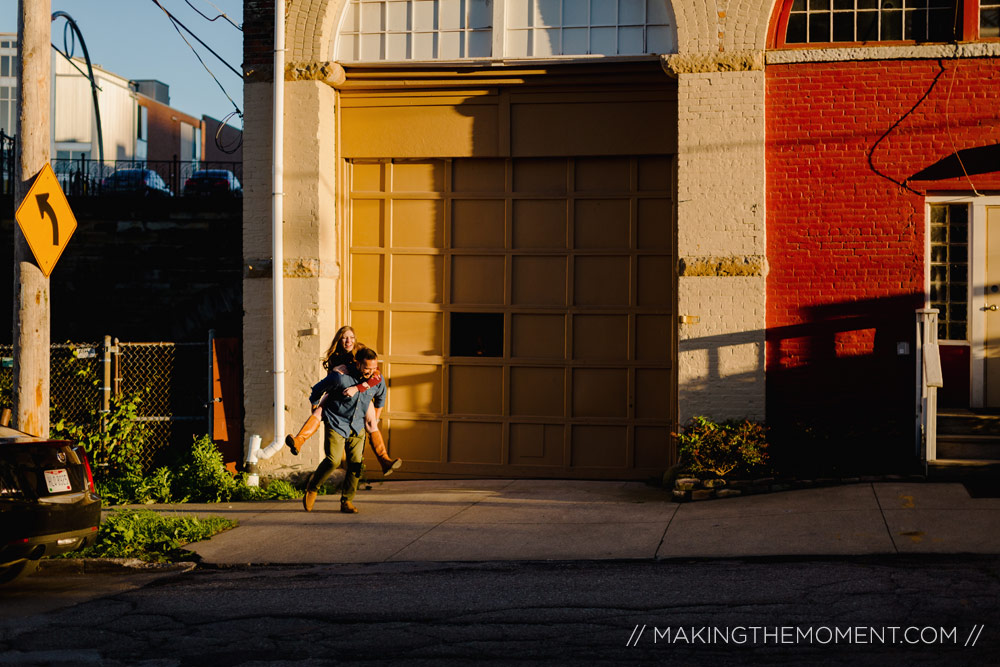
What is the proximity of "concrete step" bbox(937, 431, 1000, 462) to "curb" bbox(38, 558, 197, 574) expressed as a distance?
705 centimetres

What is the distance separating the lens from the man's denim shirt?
9641 millimetres

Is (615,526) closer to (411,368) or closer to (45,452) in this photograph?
(411,368)

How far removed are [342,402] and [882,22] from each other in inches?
270

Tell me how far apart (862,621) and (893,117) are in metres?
6.54

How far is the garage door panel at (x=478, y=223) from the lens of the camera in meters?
11.8

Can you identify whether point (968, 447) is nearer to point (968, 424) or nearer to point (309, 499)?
point (968, 424)

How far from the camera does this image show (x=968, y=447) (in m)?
10.0

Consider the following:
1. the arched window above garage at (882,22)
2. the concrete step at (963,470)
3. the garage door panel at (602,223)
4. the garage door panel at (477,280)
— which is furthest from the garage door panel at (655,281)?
the concrete step at (963,470)

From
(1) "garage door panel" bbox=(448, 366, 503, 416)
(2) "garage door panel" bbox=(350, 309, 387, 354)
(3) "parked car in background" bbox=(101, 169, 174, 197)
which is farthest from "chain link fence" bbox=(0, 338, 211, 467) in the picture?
(3) "parked car in background" bbox=(101, 169, 174, 197)

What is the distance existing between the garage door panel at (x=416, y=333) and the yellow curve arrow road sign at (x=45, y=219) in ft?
12.9

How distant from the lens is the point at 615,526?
9008 millimetres

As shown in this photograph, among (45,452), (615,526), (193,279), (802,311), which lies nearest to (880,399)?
(802,311)

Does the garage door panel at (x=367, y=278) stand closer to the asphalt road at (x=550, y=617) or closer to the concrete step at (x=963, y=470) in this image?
the asphalt road at (x=550, y=617)

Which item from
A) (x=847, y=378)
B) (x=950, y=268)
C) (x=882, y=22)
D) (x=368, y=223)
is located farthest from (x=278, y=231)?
(x=950, y=268)
